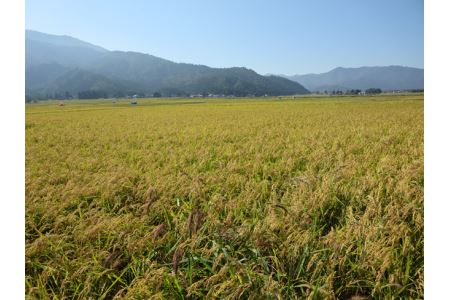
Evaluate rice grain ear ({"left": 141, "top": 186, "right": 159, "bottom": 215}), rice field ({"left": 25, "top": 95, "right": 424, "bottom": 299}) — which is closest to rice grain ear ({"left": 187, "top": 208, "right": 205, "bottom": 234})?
rice field ({"left": 25, "top": 95, "right": 424, "bottom": 299})

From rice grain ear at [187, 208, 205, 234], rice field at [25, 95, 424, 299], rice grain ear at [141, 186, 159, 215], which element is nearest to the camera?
rice field at [25, 95, 424, 299]

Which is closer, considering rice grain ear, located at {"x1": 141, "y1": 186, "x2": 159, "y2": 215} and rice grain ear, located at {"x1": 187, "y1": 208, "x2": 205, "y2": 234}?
rice grain ear, located at {"x1": 187, "y1": 208, "x2": 205, "y2": 234}

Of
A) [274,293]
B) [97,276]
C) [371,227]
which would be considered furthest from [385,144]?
[97,276]

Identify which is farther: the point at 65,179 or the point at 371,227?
the point at 65,179

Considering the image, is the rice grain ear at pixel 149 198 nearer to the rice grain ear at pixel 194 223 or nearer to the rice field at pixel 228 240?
the rice field at pixel 228 240

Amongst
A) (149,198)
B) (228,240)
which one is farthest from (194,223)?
(149,198)

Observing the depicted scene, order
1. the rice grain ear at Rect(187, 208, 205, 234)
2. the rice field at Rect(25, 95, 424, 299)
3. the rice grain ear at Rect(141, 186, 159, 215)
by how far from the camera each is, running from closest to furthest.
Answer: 1. the rice field at Rect(25, 95, 424, 299)
2. the rice grain ear at Rect(187, 208, 205, 234)
3. the rice grain ear at Rect(141, 186, 159, 215)

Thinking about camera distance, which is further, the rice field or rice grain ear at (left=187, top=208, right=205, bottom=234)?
rice grain ear at (left=187, top=208, right=205, bottom=234)

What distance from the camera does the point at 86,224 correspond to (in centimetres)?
337

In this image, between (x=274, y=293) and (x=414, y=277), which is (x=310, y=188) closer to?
(x=414, y=277)

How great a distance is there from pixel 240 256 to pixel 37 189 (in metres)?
3.66

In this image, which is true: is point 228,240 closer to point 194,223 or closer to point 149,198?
point 194,223

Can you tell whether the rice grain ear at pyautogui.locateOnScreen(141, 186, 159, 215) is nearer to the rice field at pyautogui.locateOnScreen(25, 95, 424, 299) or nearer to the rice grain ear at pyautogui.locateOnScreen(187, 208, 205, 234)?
the rice field at pyautogui.locateOnScreen(25, 95, 424, 299)
